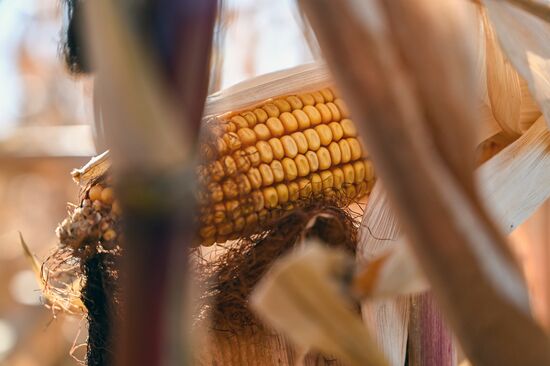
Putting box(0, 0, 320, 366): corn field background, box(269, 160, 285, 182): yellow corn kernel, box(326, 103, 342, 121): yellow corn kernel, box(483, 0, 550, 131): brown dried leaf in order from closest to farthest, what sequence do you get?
box(483, 0, 550, 131): brown dried leaf < box(269, 160, 285, 182): yellow corn kernel < box(326, 103, 342, 121): yellow corn kernel < box(0, 0, 320, 366): corn field background

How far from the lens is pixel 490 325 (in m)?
0.43

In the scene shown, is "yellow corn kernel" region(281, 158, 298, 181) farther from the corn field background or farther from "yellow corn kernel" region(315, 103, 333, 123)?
the corn field background

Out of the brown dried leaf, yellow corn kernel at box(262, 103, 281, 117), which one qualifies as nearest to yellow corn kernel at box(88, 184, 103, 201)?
yellow corn kernel at box(262, 103, 281, 117)

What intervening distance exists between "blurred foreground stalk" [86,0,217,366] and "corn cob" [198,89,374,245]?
0.38m

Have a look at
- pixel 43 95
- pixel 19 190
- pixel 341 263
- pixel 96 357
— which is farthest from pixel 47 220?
pixel 341 263

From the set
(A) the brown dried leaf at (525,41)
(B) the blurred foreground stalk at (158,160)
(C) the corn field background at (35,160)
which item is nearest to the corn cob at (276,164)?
(A) the brown dried leaf at (525,41)

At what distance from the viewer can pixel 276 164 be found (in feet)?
2.70

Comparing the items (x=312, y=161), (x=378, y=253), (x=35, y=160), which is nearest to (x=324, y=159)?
(x=312, y=161)

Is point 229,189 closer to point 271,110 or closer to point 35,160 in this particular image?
point 271,110

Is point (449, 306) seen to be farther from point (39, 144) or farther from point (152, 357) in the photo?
point (39, 144)

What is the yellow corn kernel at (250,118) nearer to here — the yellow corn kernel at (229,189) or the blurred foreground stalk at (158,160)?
the yellow corn kernel at (229,189)

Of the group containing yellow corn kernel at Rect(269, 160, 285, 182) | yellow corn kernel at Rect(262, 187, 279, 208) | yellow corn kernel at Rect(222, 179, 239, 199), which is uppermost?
yellow corn kernel at Rect(269, 160, 285, 182)

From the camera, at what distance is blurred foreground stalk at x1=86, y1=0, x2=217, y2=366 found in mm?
281

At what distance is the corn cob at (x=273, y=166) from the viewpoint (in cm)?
75
